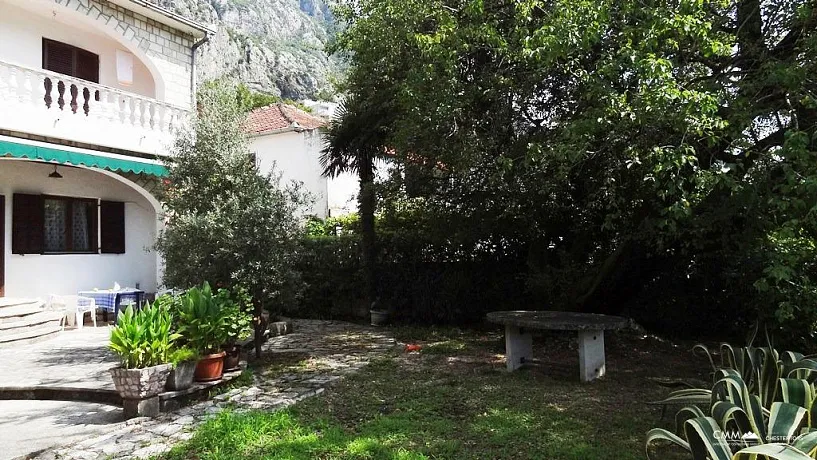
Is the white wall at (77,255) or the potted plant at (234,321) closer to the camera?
the potted plant at (234,321)

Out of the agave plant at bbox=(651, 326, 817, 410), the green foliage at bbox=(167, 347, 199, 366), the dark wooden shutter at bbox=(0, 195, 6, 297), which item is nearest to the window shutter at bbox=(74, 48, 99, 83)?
Answer: the dark wooden shutter at bbox=(0, 195, 6, 297)

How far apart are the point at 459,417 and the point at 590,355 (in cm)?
269

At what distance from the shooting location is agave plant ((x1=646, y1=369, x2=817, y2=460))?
320 cm

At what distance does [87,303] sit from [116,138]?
4.13 m

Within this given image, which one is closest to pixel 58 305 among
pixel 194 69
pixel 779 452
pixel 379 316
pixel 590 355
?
pixel 194 69

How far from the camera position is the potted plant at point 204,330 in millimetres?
6938

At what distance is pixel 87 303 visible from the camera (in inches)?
513

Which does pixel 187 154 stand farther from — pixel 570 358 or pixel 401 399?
pixel 570 358

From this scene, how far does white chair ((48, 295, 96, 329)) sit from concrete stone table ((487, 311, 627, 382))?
9.99 metres

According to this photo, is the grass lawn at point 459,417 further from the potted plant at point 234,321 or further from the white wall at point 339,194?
the white wall at point 339,194

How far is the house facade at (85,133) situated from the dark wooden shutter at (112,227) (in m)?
0.03

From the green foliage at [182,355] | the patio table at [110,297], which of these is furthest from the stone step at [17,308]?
the green foliage at [182,355]

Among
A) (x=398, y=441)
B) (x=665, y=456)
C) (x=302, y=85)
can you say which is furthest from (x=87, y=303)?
(x=302, y=85)

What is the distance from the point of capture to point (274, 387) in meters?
7.74
